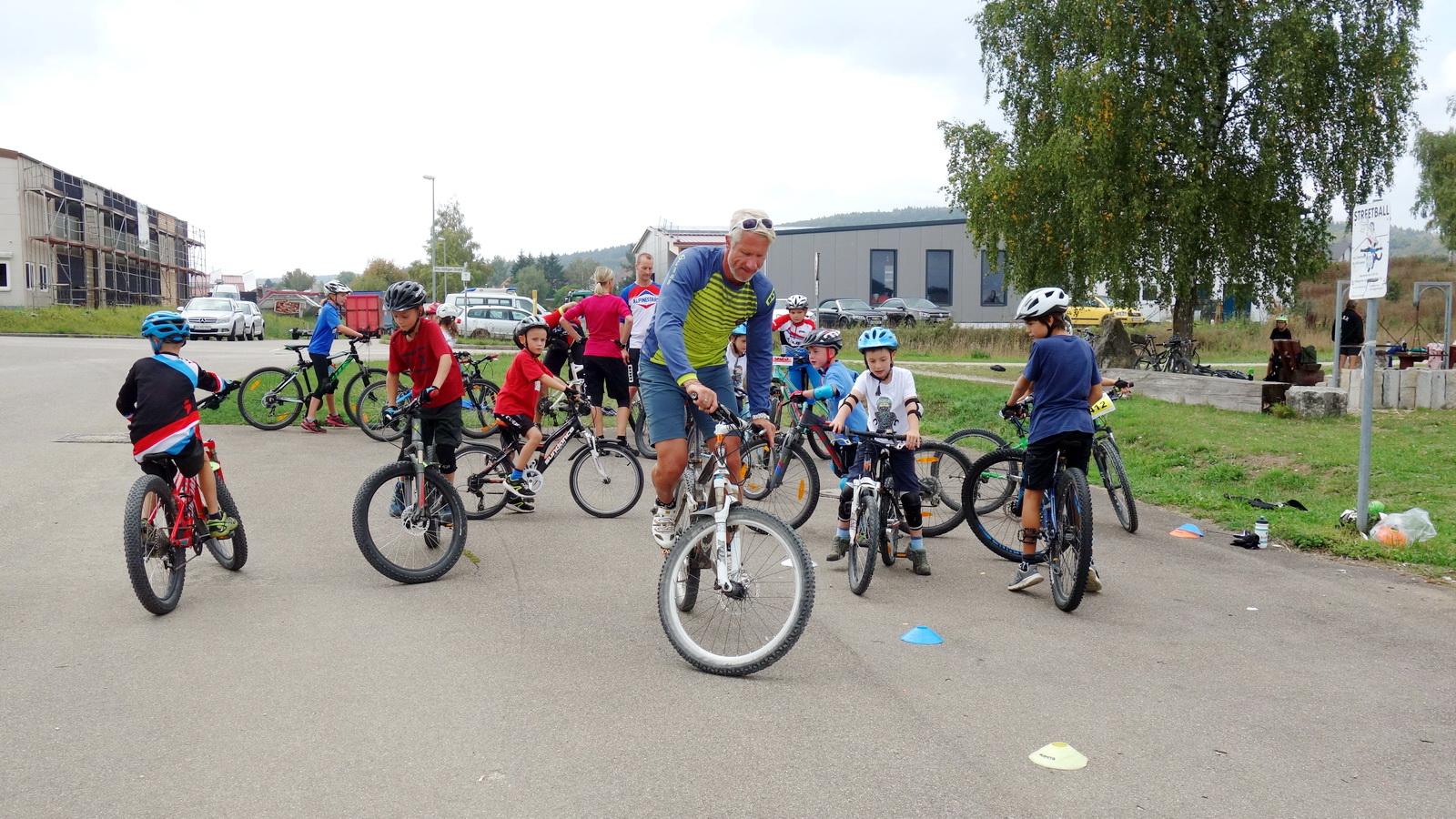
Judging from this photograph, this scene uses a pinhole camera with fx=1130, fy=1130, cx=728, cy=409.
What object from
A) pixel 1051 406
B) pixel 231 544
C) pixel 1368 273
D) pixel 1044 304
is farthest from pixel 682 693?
pixel 1368 273

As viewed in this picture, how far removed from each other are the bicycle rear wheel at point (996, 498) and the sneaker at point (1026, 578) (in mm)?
997

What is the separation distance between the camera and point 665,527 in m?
5.79

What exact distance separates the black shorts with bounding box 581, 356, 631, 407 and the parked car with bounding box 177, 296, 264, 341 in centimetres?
3168

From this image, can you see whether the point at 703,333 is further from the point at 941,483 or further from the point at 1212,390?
the point at 1212,390

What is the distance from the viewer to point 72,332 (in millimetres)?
42562

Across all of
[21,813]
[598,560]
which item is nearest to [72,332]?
[598,560]

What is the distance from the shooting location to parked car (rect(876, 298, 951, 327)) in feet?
142

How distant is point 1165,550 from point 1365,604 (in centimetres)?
165

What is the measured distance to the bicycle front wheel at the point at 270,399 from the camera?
46.8 ft

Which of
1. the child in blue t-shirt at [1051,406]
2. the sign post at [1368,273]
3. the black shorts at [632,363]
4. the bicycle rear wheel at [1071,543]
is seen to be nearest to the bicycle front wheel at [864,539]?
the child in blue t-shirt at [1051,406]

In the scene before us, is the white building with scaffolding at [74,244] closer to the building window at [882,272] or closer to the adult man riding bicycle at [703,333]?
the building window at [882,272]

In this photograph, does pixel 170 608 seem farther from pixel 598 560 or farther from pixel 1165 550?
pixel 1165 550

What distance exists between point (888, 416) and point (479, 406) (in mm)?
8232

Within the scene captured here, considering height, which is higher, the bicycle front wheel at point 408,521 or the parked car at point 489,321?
the parked car at point 489,321
